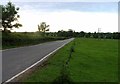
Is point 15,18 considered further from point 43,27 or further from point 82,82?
point 43,27

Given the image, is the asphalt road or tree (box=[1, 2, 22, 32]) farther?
tree (box=[1, 2, 22, 32])

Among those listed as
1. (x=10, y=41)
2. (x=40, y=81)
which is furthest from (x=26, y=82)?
(x=10, y=41)

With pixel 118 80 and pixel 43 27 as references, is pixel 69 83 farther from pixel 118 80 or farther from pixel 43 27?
pixel 43 27

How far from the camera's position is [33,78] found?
13656 millimetres

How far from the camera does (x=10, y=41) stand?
4912 centimetres

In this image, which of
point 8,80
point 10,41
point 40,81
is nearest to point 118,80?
point 40,81

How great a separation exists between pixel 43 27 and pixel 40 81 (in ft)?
471

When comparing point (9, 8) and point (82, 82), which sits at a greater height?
point (9, 8)

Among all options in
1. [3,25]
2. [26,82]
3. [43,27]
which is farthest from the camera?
[43,27]

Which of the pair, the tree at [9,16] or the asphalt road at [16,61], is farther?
the tree at [9,16]

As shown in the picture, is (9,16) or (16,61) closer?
(16,61)

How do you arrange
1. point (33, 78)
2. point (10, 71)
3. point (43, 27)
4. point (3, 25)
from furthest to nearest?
point (43, 27) → point (3, 25) → point (10, 71) → point (33, 78)

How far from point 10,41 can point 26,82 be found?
121 feet

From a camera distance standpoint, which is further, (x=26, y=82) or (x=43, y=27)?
(x=43, y=27)
